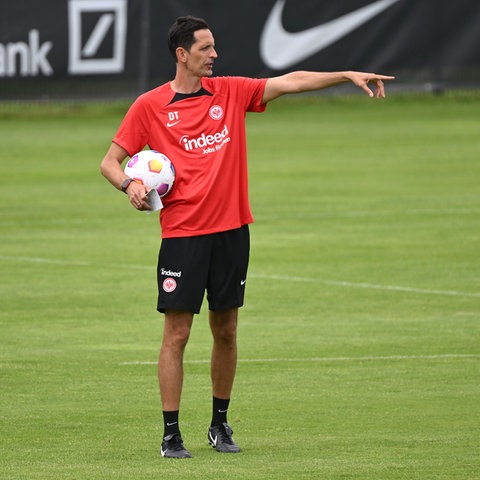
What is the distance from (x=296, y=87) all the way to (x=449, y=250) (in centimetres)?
861

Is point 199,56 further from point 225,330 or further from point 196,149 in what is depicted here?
point 225,330

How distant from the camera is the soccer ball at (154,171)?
8484 mm

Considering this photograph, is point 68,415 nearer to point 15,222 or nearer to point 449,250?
point 449,250

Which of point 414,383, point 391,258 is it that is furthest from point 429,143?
point 414,383

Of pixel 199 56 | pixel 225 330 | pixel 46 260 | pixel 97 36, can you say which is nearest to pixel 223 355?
pixel 225 330

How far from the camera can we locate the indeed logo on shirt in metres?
8.68

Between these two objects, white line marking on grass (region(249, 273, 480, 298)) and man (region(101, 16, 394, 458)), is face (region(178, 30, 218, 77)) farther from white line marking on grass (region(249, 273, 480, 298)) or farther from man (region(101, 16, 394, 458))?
white line marking on grass (region(249, 273, 480, 298))

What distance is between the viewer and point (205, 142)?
8.69 meters

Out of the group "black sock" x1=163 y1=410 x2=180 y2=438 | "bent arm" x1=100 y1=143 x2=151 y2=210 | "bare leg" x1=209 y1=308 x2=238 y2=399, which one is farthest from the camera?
"bare leg" x1=209 y1=308 x2=238 y2=399

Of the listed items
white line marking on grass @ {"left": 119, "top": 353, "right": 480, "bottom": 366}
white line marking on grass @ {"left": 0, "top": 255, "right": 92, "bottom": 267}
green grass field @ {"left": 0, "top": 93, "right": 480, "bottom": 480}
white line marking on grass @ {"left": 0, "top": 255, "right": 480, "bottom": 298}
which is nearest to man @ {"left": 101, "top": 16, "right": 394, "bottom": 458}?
green grass field @ {"left": 0, "top": 93, "right": 480, "bottom": 480}

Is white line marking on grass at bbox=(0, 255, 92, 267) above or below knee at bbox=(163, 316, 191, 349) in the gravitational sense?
below

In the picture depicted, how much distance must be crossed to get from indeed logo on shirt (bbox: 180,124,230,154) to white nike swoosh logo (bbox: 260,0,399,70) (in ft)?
73.9

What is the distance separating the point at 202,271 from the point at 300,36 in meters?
23.0

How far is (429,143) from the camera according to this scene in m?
27.4
